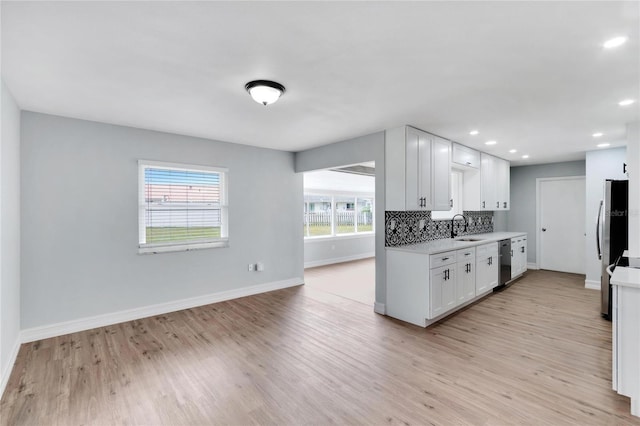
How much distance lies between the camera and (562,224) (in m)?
6.64

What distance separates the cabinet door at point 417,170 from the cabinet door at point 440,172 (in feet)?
0.45

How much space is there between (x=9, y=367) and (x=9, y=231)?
3.96 feet

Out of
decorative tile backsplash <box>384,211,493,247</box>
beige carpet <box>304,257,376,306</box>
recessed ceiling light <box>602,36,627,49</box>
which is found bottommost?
beige carpet <box>304,257,376,306</box>

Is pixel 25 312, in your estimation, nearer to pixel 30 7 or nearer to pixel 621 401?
pixel 30 7

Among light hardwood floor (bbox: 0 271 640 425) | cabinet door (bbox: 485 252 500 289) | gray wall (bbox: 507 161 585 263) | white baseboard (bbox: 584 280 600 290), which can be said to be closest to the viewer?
light hardwood floor (bbox: 0 271 640 425)

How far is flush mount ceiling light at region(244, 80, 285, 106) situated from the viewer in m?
2.51

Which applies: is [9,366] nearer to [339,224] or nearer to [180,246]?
[180,246]

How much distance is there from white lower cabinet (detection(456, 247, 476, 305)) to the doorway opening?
222 cm

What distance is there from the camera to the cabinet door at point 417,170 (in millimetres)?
3979

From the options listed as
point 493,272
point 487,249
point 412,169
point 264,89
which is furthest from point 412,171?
point 493,272

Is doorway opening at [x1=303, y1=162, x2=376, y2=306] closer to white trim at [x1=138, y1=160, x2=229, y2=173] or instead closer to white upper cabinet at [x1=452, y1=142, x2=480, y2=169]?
white upper cabinet at [x1=452, y1=142, x2=480, y2=169]

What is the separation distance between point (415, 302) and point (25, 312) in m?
4.42

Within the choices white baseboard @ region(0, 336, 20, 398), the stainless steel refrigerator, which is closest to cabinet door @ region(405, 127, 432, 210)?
the stainless steel refrigerator

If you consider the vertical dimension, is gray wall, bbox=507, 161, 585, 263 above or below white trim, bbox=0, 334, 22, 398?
above
